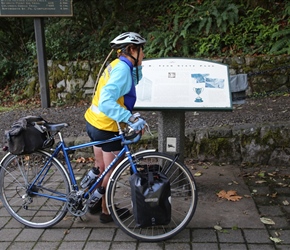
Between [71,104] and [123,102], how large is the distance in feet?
17.9

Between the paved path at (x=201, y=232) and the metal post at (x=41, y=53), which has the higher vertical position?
the metal post at (x=41, y=53)

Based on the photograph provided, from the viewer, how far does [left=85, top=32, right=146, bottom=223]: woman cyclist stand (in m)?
3.06

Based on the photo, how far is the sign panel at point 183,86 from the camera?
12.0 feet

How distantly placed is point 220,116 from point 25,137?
3.59 metres

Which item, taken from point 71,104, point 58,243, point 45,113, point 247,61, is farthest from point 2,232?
point 247,61

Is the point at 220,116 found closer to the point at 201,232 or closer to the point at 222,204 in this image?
the point at 222,204

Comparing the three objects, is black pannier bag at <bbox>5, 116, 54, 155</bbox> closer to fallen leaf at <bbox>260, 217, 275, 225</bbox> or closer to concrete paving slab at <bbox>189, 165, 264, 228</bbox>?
concrete paving slab at <bbox>189, 165, 264, 228</bbox>

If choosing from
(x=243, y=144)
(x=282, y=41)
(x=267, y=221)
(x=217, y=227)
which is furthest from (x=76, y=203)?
(x=282, y=41)

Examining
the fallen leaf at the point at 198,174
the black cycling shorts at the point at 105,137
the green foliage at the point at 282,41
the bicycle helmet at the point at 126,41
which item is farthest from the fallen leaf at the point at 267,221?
the green foliage at the point at 282,41

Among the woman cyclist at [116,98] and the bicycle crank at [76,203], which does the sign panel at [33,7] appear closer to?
the woman cyclist at [116,98]

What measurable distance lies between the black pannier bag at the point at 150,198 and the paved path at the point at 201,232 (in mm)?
250

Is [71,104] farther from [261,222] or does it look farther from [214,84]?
[261,222]

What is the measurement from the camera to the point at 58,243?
3273 mm

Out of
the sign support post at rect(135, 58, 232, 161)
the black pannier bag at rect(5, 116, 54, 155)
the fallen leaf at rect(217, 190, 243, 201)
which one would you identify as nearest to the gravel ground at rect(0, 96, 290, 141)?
the fallen leaf at rect(217, 190, 243, 201)
